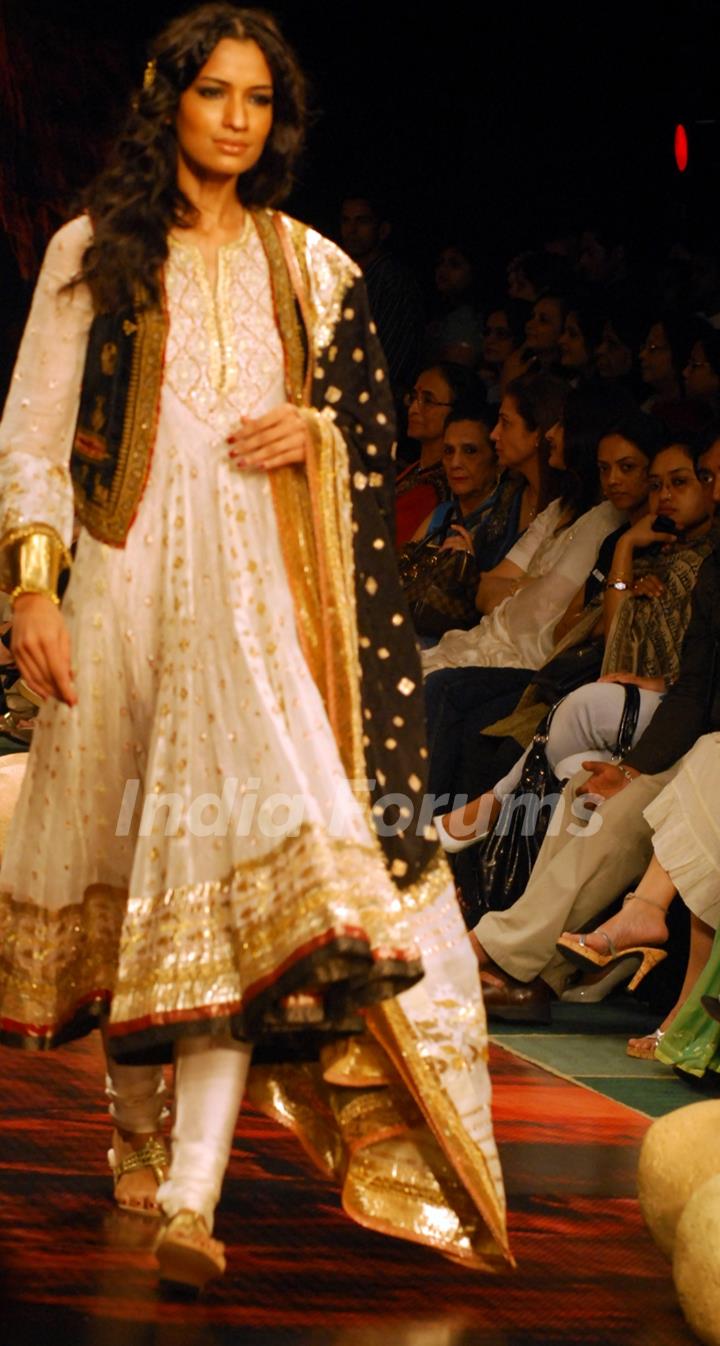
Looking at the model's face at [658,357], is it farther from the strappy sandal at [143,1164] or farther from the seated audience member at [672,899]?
the strappy sandal at [143,1164]

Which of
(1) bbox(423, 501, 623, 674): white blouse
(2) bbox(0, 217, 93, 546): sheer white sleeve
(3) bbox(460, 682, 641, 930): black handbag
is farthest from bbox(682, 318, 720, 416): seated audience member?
(2) bbox(0, 217, 93, 546): sheer white sleeve

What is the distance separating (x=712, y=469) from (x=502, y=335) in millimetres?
2909

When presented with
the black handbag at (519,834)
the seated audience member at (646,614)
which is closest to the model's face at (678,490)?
the seated audience member at (646,614)

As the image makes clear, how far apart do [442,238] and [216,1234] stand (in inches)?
229

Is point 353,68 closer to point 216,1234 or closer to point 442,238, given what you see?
point 442,238

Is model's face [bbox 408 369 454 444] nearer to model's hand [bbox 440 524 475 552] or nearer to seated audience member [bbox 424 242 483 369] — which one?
model's hand [bbox 440 524 475 552]

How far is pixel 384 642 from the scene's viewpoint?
2826mm

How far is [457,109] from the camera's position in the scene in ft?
25.2

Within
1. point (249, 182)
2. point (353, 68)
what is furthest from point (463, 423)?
point (249, 182)

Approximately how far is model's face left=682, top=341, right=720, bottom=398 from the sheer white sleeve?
3.72m

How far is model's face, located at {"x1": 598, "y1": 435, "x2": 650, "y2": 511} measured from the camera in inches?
214

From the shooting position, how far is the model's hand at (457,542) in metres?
6.11

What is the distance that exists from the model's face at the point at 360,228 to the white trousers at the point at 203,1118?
5290 mm

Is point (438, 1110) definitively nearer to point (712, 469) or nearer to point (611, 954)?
point (611, 954)
